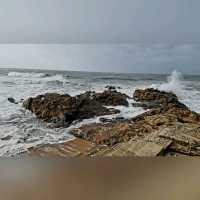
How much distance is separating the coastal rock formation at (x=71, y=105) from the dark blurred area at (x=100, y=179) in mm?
215

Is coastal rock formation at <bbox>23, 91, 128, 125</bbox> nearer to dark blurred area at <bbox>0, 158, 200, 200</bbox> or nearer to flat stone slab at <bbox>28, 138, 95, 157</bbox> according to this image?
flat stone slab at <bbox>28, 138, 95, 157</bbox>

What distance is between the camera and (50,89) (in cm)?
156

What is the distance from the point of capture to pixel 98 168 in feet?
4.83

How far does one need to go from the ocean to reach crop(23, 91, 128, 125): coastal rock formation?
0.03 meters

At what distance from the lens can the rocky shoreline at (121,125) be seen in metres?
1.51

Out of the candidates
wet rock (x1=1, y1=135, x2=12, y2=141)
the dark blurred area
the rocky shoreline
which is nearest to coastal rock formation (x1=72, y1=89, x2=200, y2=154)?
the rocky shoreline

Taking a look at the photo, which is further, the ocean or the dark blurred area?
the ocean

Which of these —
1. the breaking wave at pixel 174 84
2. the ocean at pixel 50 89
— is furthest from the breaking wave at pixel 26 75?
the breaking wave at pixel 174 84

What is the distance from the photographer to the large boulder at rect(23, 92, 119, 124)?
1514 millimetres

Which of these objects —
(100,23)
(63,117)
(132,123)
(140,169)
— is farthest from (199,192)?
(100,23)

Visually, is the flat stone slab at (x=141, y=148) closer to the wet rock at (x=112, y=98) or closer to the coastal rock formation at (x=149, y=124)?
the coastal rock formation at (x=149, y=124)

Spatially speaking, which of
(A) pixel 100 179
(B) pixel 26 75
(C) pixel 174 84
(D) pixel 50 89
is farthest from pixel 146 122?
(B) pixel 26 75

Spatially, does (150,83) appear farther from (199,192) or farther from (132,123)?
(199,192)

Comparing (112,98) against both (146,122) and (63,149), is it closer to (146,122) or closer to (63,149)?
(146,122)
